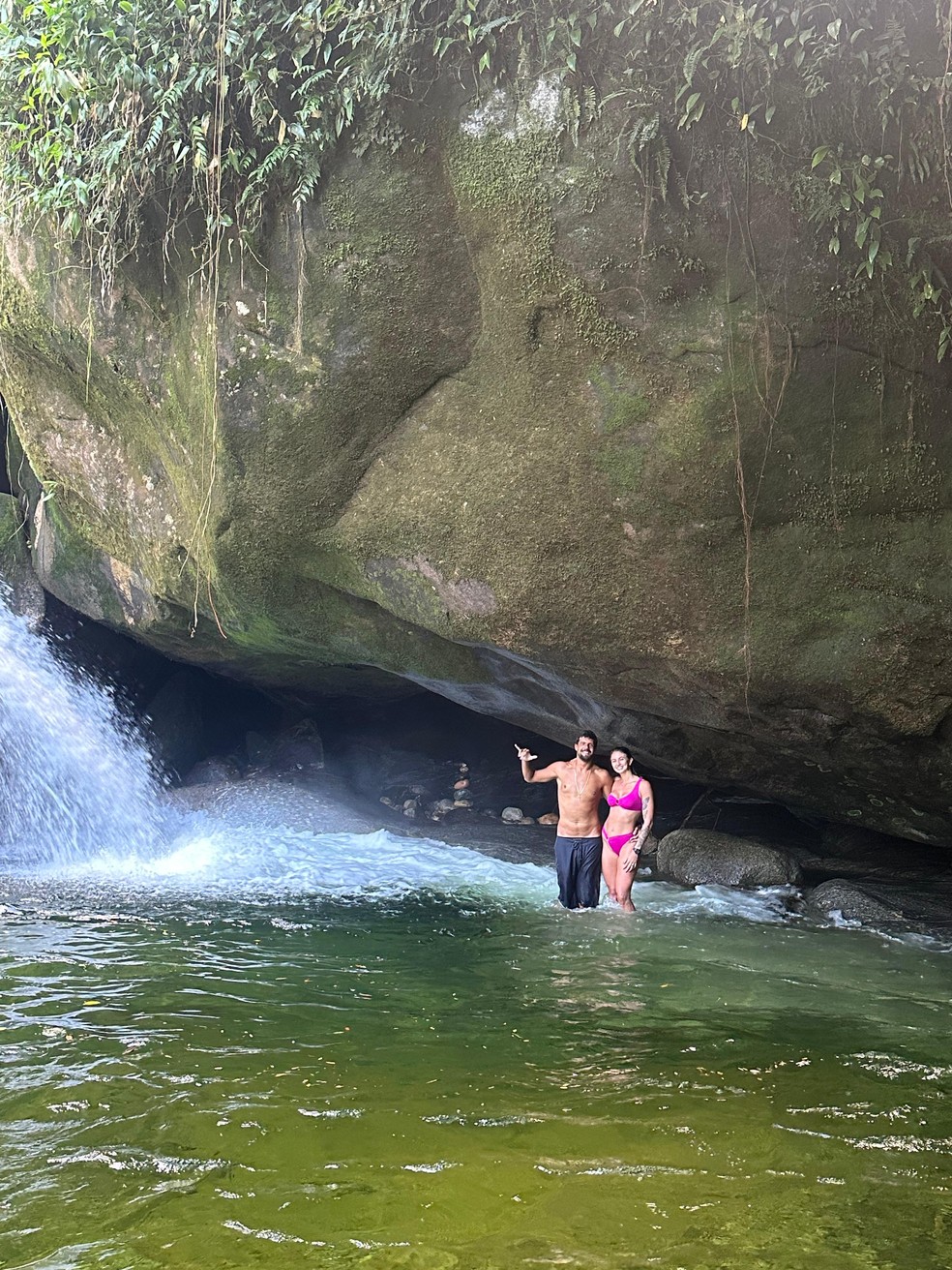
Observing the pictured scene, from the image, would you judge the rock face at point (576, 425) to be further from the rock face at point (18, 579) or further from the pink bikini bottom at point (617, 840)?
the rock face at point (18, 579)

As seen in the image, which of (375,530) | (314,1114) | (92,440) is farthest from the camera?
(92,440)

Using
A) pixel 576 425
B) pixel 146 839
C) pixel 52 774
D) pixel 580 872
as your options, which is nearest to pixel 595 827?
pixel 580 872

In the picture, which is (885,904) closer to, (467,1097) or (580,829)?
(580,829)

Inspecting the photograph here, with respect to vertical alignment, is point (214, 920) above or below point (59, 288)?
below

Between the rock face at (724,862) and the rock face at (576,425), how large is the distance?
159 centimetres

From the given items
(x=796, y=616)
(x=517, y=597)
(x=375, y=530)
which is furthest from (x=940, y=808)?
(x=375, y=530)

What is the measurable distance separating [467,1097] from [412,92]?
5622mm

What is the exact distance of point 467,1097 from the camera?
4.34 meters

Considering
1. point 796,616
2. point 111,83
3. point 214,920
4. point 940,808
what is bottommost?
point 214,920

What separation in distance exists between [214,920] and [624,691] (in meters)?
3.48

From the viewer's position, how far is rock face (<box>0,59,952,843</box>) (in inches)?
251

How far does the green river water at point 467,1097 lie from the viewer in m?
3.22

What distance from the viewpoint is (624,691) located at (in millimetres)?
8133

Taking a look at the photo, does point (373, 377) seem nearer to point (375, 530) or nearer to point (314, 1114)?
point (375, 530)
